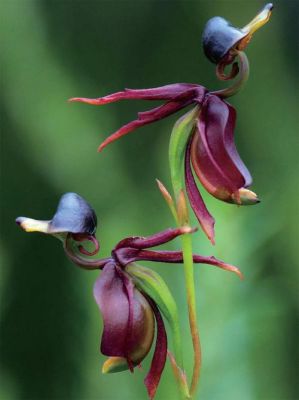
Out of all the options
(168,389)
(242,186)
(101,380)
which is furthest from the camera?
(101,380)

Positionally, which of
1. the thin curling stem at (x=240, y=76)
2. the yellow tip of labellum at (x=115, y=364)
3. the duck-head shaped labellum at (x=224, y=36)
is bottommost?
the yellow tip of labellum at (x=115, y=364)

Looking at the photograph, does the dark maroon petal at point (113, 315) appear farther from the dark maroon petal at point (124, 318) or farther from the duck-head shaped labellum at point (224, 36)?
the duck-head shaped labellum at point (224, 36)

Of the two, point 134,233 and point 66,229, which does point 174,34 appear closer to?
Result: point 134,233

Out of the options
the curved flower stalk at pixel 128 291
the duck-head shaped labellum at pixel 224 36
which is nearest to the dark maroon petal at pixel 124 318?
the curved flower stalk at pixel 128 291

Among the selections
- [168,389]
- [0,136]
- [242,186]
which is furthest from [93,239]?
[0,136]

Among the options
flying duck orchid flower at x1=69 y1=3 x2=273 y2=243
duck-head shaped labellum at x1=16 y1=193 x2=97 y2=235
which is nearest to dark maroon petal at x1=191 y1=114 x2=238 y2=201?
flying duck orchid flower at x1=69 y1=3 x2=273 y2=243

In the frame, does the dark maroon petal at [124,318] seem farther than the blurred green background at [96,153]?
No
